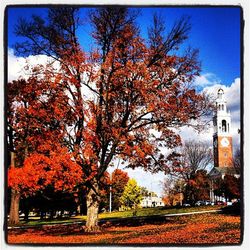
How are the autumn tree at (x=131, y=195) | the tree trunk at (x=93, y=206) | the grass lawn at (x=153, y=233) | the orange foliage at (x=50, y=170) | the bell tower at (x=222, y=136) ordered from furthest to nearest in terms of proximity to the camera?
the tree trunk at (x=93, y=206), the orange foliage at (x=50, y=170), the autumn tree at (x=131, y=195), the bell tower at (x=222, y=136), the grass lawn at (x=153, y=233)

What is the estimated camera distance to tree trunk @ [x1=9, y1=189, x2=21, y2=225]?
27.9ft

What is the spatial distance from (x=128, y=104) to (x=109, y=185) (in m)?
1.37

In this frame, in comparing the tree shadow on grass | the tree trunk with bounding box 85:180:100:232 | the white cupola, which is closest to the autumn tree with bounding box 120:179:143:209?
the tree shadow on grass

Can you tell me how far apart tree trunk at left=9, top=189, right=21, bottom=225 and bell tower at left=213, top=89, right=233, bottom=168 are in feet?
10.6

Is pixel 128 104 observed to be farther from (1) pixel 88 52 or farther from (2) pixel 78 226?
(2) pixel 78 226

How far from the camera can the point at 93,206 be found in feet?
29.8

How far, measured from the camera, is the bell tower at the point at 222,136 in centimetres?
834

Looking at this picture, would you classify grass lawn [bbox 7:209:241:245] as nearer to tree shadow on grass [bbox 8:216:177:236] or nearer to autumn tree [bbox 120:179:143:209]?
tree shadow on grass [bbox 8:216:177:236]

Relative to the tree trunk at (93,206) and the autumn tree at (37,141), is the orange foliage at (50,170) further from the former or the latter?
the tree trunk at (93,206)

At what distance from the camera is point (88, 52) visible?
29.0 feet

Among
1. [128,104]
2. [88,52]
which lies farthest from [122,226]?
[88,52]

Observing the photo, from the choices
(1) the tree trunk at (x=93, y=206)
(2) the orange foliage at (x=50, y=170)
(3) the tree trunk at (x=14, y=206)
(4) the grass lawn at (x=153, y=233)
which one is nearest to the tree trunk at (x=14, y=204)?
(3) the tree trunk at (x=14, y=206)

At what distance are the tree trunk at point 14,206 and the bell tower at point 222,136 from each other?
3225 millimetres

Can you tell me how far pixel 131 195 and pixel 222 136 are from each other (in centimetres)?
173
